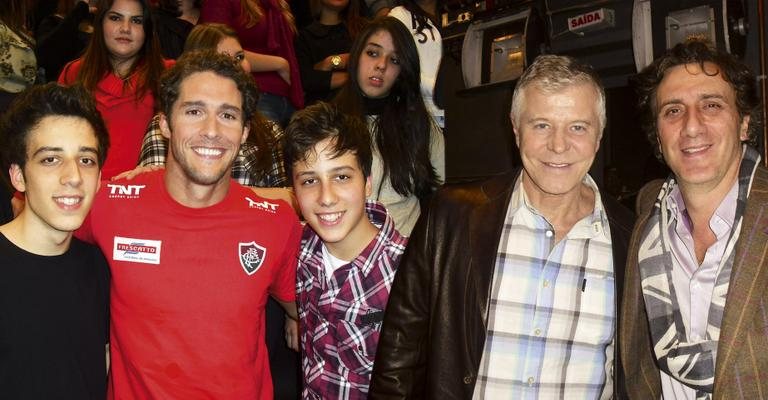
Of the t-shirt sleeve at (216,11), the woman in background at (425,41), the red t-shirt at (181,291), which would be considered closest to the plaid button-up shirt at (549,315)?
the red t-shirt at (181,291)

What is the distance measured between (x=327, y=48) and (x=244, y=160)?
4.68 feet

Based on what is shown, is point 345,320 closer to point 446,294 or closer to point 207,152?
point 446,294

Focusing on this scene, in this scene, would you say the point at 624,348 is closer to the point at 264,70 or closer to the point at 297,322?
the point at 297,322

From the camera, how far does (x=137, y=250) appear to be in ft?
7.16

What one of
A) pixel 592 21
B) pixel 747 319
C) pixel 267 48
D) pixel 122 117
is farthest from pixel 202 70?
pixel 592 21

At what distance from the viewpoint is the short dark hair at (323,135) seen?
2371 mm

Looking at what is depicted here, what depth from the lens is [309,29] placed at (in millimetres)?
4285

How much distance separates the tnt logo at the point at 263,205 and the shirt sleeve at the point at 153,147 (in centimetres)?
73

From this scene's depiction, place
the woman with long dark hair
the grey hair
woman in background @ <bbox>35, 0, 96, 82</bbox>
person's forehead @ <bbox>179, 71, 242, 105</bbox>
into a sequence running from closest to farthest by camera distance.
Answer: the grey hair < person's forehead @ <bbox>179, 71, 242, 105</bbox> < the woman with long dark hair < woman in background @ <bbox>35, 0, 96, 82</bbox>

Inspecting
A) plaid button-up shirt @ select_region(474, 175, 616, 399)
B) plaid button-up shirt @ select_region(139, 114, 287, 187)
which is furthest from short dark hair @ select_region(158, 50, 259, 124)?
plaid button-up shirt @ select_region(474, 175, 616, 399)

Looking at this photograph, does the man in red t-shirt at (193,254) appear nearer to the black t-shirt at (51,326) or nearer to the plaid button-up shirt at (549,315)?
the black t-shirt at (51,326)

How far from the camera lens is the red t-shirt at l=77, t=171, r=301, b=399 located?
213 cm

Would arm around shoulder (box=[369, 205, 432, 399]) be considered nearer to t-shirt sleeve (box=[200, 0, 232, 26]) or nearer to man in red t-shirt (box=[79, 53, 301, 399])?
man in red t-shirt (box=[79, 53, 301, 399])

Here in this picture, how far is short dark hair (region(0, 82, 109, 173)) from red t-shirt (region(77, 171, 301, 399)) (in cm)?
23
